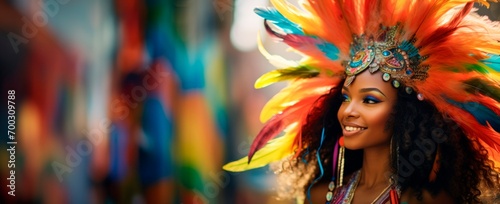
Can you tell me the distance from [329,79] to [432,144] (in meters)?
0.45

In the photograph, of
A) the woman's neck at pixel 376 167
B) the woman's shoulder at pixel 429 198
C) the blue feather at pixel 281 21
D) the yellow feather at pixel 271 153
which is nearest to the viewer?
the woman's shoulder at pixel 429 198

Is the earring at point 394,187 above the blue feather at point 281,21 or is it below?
below

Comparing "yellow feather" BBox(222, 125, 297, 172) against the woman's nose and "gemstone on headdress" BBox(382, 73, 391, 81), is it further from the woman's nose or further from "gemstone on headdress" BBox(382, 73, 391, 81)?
"gemstone on headdress" BBox(382, 73, 391, 81)

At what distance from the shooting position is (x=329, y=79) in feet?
6.99

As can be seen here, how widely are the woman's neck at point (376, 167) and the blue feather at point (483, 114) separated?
301 mm

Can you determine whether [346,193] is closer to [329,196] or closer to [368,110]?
[329,196]

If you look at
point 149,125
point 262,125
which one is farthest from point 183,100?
point 262,125

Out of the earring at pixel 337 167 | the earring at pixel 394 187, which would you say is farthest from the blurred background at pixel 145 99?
the earring at pixel 394 187

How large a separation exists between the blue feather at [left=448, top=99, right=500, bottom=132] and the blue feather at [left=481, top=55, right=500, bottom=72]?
5.3 inches

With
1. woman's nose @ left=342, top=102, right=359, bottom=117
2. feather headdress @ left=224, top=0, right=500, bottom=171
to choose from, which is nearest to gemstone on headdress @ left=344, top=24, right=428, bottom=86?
feather headdress @ left=224, top=0, right=500, bottom=171

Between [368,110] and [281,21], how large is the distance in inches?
18.8

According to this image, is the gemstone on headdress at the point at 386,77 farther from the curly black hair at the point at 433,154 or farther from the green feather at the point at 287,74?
the green feather at the point at 287,74

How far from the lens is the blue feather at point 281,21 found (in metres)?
2.10

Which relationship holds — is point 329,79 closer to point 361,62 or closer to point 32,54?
point 361,62
